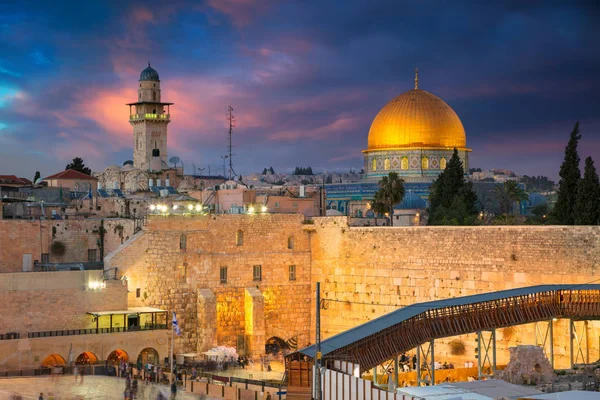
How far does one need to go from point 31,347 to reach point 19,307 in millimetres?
1768

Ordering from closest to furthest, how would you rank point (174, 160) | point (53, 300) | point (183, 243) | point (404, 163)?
1. point (53, 300)
2. point (183, 243)
3. point (404, 163)
4. point (174, 160)

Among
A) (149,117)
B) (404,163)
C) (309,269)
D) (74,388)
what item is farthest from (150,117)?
(74,388)

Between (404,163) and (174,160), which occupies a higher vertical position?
(174,160)

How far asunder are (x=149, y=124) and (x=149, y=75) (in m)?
3.26

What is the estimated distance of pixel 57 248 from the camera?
45406 mm

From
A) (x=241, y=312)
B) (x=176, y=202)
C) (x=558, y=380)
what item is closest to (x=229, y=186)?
A: (x=176, y=202)

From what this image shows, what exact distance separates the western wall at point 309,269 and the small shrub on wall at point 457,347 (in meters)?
0.14

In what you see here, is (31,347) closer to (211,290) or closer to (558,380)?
(211,290)

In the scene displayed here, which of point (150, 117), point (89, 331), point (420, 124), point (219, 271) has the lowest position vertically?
point (89, 331)

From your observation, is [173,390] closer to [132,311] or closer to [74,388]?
[74,388]

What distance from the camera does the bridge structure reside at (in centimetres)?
2825

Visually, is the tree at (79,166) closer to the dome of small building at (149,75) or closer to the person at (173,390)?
the dome of small building at (149,75)

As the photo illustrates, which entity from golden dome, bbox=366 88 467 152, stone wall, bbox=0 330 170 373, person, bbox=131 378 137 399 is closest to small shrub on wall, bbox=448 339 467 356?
stone wall, bbox=0 330 170 373

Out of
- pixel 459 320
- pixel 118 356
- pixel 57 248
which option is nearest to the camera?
pixel 459 320
